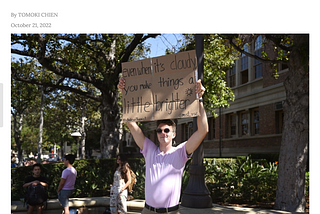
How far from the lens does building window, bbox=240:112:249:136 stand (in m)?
24.9

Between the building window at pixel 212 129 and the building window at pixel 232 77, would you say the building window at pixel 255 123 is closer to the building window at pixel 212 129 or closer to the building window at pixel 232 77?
the building window at pixel 232 77

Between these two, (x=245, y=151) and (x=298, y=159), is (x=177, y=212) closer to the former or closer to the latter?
(x=298, y=159)

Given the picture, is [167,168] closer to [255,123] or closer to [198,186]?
[198,186]

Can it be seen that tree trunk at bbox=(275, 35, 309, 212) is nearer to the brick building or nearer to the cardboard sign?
the cardboard sign

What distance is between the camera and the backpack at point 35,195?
23.2ft

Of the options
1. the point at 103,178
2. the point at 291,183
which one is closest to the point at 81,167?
the point at 103,178

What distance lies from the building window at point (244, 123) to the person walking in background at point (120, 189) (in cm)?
1938

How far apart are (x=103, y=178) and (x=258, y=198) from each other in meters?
4.24

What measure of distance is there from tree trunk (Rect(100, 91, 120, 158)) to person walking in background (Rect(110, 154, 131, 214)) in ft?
22.1

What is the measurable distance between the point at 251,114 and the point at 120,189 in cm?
1961

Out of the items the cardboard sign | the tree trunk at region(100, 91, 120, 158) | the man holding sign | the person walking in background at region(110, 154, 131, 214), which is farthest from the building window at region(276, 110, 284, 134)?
the man holding sign

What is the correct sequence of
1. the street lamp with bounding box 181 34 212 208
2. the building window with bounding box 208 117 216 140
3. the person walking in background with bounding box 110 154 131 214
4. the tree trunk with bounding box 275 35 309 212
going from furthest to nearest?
1. the building window with bounding box 208 117 216 140
2. the tree trunk with bounding box 275 35 309 212
3. the street lamp with bounding box 181 34 212 208
4. the person walking in background with bounding box 110 154 131 214

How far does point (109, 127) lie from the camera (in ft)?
43.4

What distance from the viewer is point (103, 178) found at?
9609 mm
